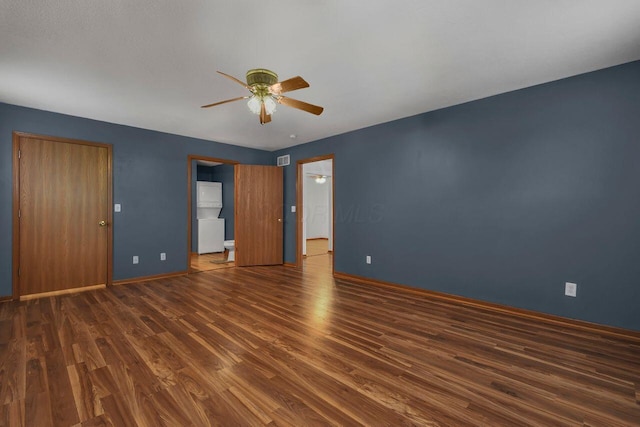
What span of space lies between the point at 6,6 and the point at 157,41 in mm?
857

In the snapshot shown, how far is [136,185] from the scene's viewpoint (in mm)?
4570

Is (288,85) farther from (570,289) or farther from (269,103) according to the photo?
(570,289)

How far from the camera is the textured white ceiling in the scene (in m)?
1.88

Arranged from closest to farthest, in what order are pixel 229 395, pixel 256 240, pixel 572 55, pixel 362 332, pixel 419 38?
pixel 229 395, pixel 419 38, pixel 572 55, pixel 362 332, pixel 256 240

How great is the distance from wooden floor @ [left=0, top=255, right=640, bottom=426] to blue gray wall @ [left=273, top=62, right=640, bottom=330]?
17.1 inches

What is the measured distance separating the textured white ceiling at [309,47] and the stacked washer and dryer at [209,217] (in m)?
3.87

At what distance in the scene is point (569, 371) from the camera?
2045 millimetres

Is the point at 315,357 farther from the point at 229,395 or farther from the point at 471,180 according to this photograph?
the point at 471,180

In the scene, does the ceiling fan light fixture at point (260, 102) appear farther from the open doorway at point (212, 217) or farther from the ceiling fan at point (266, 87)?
the open doorway at point (212, 217)

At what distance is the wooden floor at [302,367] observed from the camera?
1.60 m

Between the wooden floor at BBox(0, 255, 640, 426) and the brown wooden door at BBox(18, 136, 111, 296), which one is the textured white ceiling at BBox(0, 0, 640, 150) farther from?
the wooden floor at BBox(0, 255, 640, 426)

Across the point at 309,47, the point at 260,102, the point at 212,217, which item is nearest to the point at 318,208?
the point at 212,217

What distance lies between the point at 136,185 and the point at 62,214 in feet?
3.28

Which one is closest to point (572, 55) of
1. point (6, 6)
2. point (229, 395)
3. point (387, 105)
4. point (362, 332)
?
point (387, 105)
